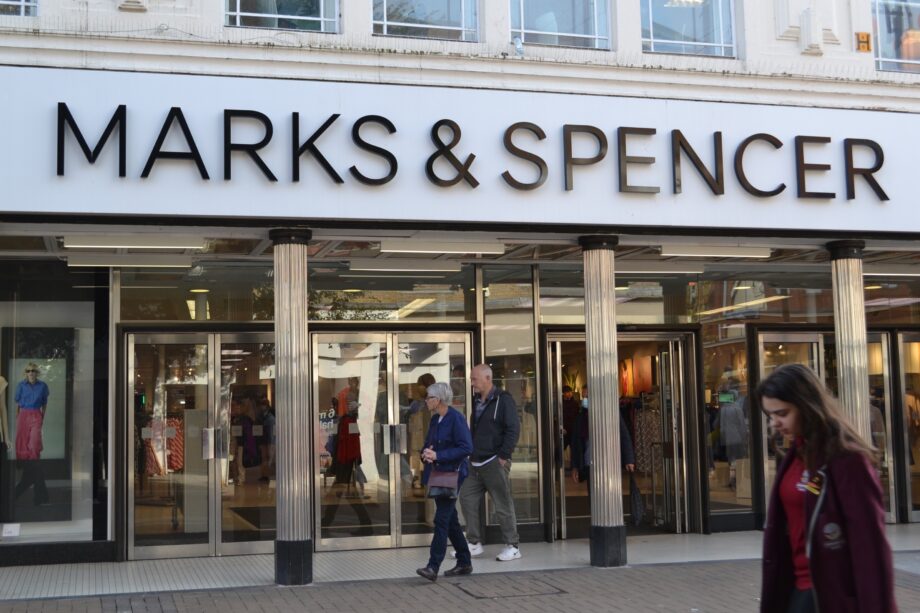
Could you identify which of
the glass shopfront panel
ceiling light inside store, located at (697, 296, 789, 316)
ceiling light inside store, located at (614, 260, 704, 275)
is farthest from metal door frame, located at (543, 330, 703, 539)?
the glass shopfront panel

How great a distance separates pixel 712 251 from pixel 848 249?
138 centimetres

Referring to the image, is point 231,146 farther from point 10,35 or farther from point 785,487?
point 785,487

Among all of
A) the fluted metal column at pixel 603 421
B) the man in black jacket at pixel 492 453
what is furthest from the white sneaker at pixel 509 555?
the fluted metal column at pixel 603 421

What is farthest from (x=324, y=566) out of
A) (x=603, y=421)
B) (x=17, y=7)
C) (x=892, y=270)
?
(x=892, y=270)

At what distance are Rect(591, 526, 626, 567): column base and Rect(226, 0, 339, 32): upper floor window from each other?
17.4ft

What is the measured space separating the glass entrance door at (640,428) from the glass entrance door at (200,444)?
3.25 meters

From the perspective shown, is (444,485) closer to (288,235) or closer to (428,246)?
(428,246)

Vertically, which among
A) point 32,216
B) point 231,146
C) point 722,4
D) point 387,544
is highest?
point 722,4

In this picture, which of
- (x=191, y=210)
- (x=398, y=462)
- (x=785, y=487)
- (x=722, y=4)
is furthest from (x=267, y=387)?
(x=785, y=487)

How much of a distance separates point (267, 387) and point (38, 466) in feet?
8.03

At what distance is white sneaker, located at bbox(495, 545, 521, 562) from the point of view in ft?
34.9

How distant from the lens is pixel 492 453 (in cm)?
1047

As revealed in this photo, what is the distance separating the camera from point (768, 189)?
10.6 meters

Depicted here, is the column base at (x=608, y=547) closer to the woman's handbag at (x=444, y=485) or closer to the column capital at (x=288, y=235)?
the woman's handbag at (x=444, y=485)
